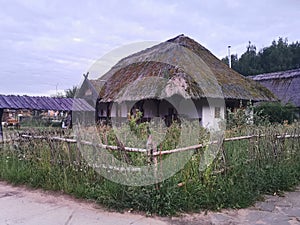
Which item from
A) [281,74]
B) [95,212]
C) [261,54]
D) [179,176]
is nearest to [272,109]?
[281,74]

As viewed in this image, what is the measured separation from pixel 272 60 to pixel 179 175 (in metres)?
31.1

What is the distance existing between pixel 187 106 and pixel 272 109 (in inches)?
172

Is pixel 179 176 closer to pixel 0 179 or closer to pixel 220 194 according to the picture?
pixel 220 194

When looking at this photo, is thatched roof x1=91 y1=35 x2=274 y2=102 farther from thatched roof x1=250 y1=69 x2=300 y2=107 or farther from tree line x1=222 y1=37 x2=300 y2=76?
tree line x1=222 y1=37 x2=300 y2=76

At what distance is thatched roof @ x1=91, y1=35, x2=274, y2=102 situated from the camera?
430 inches

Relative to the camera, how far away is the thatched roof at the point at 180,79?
10.9 meters

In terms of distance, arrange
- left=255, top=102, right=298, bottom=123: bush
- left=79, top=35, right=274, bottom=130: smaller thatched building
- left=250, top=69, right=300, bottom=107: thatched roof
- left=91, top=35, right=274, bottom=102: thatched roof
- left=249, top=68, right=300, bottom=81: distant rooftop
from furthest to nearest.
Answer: left=249, top=68, right=300, bottom=81: distant rooftop
left=250, top=69, right=300, bottom=107: thatched roof
left=255, top=102, right=298, bottom=123: bush
left=79, top=35, right=274, bottom=130: smaller thatched building
left=91, top=35, right=274, bottom=102: thatched roof

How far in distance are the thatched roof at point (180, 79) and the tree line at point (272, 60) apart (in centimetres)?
1870

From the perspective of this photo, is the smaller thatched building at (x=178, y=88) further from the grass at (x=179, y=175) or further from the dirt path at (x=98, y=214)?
the dirt path at (x=98, y=214)

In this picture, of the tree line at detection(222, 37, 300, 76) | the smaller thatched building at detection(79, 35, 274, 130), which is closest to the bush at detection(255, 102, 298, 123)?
the smaller thatched building at detection(79, 35, 274, 130)

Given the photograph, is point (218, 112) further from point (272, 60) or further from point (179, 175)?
point (272, 60)

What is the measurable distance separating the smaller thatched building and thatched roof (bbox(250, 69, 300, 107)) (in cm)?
616

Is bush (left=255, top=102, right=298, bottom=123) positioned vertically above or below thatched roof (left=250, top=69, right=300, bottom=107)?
below

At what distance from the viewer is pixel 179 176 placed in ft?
13.9
